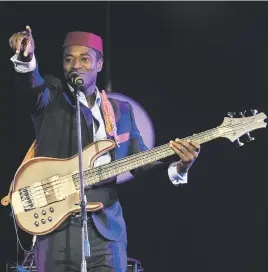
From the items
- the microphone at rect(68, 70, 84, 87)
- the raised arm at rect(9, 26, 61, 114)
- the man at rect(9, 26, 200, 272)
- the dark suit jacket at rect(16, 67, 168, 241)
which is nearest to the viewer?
the raised arm at rect(9, 26, 61, 114)

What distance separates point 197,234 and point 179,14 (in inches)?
70.6

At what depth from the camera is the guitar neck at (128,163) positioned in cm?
292

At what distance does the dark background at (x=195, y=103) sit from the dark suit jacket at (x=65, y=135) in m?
1.27

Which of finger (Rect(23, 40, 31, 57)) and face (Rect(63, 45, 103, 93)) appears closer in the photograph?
finger (Rect(23, 40, 31, 57))

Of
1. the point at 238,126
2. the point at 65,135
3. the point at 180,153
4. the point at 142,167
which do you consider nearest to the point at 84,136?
the point at 65,135

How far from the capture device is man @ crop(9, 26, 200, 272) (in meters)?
2.78

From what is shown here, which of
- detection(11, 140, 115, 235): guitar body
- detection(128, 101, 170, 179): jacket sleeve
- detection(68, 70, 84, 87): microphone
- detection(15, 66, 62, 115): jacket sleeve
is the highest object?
detection(15, 66, 62, 115): jacket sleeve

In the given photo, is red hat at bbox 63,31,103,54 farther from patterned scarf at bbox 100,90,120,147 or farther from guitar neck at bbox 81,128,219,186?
guitar neck at bbox 81,128,219,186

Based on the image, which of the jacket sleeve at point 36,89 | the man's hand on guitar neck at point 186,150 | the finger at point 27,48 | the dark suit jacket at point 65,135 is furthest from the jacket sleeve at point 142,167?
the finger at point 27,48

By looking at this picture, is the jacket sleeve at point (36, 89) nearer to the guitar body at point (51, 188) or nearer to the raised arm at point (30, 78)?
the raised arm at point (30, 78)

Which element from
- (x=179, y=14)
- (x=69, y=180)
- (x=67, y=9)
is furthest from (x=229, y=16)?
(x=69, y=180)

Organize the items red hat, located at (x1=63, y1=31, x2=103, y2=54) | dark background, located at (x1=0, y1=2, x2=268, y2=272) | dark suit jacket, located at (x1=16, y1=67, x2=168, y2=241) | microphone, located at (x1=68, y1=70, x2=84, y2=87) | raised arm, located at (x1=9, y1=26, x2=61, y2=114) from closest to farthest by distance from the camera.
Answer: raised arm, located at (x1=9, y1=26, x2=61, y2=114), microphone, located at (x1=68, y1=70, x2=84, y2=87), dark suit jacket, located at (x1=16, y1=67, x2=168, y2=241), red hat, located at (x1=63, y1=31, x2=103, y2=54), dark background, located at (x1=0, y1=2, x2=268, y2=272)

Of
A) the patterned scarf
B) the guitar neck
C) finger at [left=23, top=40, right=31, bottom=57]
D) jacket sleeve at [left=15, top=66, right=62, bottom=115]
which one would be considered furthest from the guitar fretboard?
finger at [left=23, top=40, right=31, bottom=57]

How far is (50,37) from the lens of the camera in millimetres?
4277
